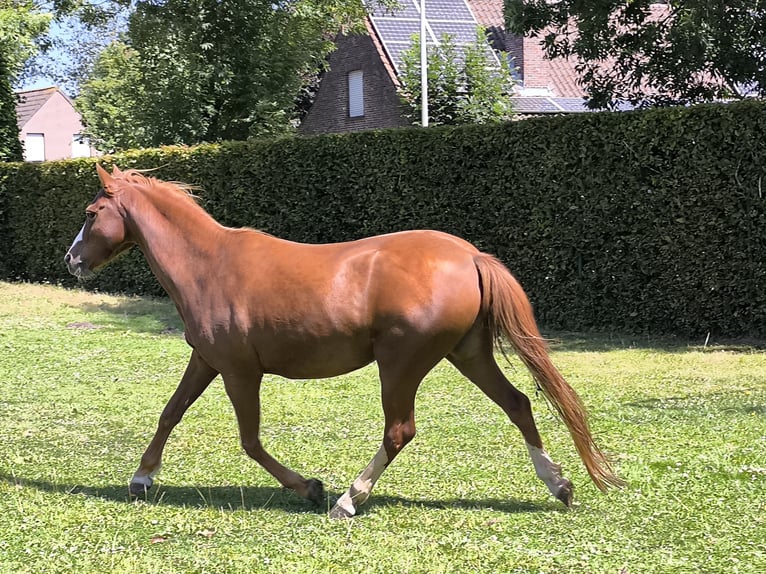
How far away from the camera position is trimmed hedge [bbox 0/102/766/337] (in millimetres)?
11312

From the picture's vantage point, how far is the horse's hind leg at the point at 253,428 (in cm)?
512

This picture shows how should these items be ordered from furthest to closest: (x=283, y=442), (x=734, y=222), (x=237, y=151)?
1. (x=237, y=151)
2. (x=734, y=222)
3. (x=283, y=442)

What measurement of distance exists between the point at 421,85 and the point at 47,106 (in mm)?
41024

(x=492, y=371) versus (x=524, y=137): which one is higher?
(x=524, y=137)

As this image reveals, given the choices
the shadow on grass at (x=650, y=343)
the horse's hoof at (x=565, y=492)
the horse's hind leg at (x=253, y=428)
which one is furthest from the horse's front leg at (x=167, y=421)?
the shadow on grass at (x=650, y=343)

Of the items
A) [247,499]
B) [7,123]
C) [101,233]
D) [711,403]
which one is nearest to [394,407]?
[247,499]

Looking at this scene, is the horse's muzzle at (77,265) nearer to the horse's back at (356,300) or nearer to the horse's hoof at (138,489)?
the horse's back at (356,300)

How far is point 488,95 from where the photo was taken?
27078mm

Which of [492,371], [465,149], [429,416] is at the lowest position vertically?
[429,416]

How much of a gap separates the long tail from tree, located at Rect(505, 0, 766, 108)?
9194mm

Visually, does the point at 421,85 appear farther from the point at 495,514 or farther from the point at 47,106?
the point at 47,106

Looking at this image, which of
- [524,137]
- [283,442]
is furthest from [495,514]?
[524,137]

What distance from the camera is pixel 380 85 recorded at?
30609 millimetres

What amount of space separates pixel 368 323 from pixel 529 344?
94cm
